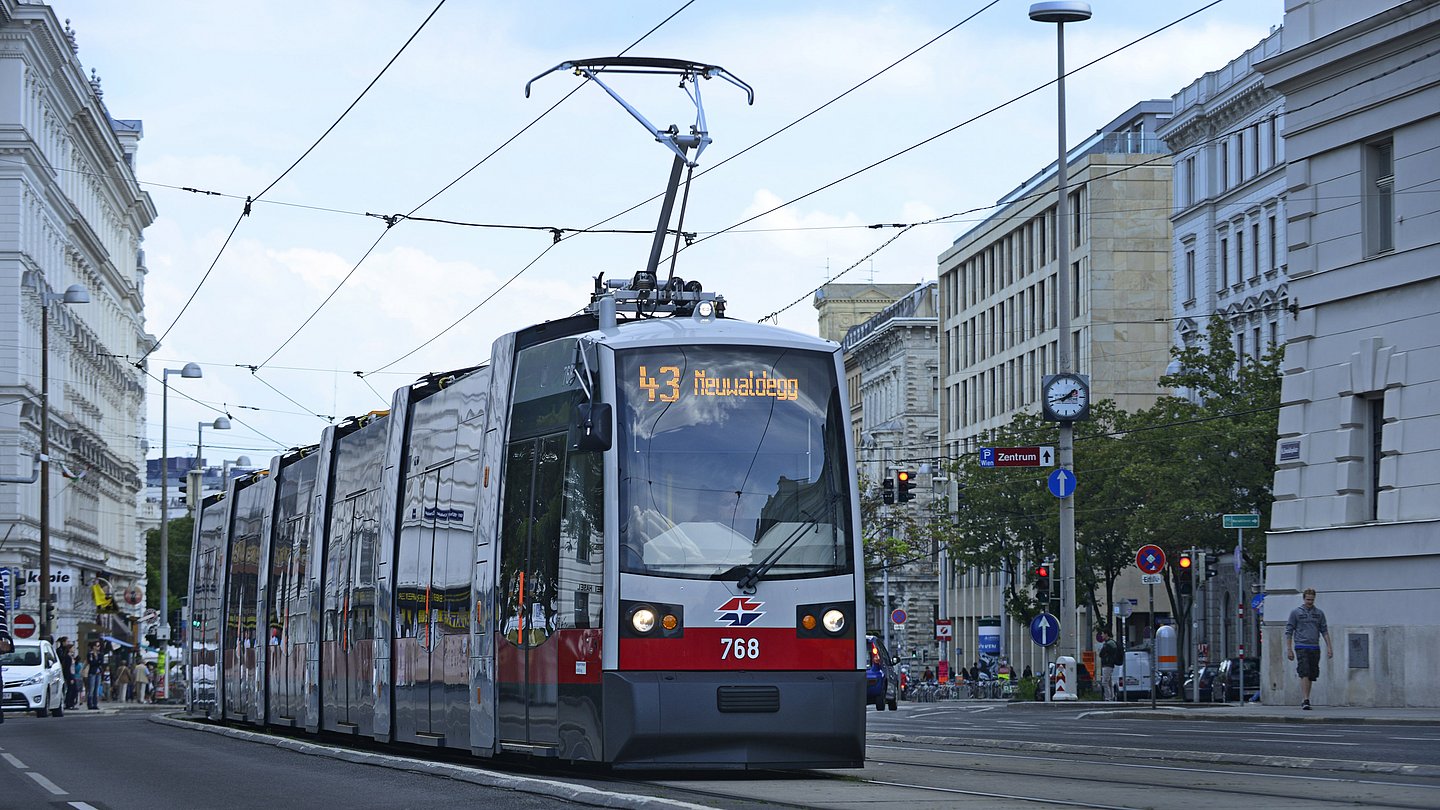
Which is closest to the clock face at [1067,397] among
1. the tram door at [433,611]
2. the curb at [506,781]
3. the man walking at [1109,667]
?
the man walking at [1109,667]

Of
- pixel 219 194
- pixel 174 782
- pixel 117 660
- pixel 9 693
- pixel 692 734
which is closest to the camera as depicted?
pixel 692 734

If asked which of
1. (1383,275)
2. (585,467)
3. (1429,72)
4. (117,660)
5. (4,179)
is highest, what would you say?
(4,179)

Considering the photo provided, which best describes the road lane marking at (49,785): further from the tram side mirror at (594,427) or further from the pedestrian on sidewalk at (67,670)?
the pedestrian on sidewalk at (67,670)

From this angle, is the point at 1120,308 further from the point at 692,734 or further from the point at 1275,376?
the point at 692,734

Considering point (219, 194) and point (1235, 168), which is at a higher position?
point (1235, 168)

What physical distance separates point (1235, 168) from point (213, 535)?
45693mm

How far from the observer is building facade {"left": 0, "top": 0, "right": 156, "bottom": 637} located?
76250 millimetres

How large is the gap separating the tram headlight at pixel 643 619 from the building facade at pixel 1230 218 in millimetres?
53834

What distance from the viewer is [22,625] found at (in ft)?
148

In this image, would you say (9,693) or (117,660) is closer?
(9,693)

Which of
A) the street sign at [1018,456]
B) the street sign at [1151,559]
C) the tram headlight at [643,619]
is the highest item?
the street sign at [1018,456]

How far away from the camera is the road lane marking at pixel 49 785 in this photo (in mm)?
17447

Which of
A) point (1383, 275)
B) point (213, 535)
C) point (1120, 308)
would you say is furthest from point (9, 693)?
point (1120, 308)

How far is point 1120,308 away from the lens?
91.1 metres
